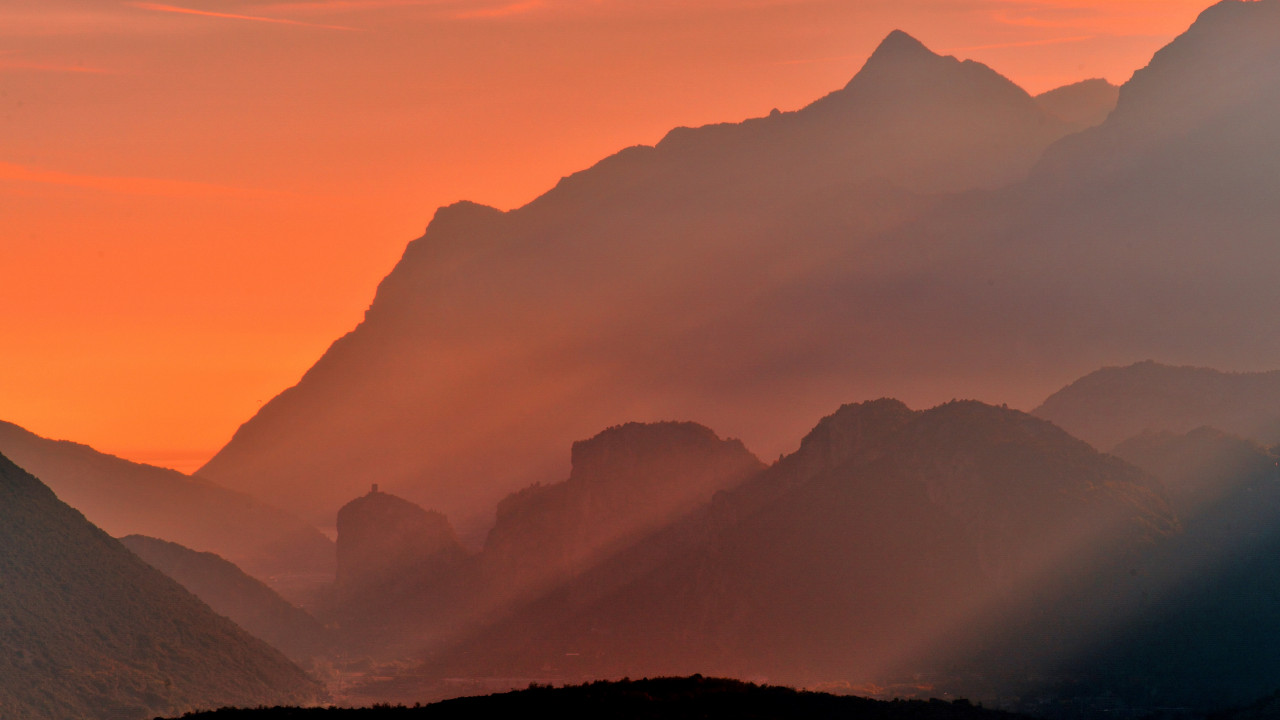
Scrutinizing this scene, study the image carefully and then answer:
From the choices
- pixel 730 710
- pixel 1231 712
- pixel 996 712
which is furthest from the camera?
pixel 1231 712

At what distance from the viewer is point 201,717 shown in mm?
111812

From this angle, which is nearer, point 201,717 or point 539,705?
point 539,705

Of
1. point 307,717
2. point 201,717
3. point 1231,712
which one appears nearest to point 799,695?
point 307,717

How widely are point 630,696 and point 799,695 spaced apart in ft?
42.1

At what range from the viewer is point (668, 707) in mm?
98625

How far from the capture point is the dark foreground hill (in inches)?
3841

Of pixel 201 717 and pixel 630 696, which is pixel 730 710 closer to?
pixel 630 696

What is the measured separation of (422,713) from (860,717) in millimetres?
30228

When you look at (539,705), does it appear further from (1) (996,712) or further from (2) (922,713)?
(1) (996,712)

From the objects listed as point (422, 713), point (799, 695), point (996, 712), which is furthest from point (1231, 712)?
point (422, 713)

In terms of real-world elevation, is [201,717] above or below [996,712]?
above

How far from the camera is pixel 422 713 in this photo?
103 m

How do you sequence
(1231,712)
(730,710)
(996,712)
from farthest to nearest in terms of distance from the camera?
(1231,712)
(996,712)
(730,710)

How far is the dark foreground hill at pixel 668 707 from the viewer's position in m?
97.6
